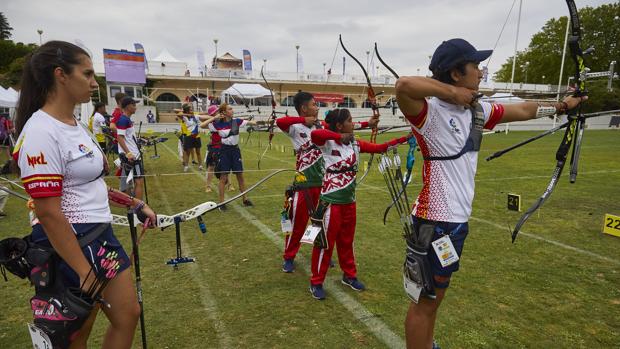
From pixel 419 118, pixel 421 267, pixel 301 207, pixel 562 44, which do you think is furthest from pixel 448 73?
pixel 562 44

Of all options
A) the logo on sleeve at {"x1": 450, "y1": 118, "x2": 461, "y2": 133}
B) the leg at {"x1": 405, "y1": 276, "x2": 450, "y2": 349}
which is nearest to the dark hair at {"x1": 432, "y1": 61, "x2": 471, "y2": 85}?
the logo on sleeve at {"x1": 450, "y1": 118, "x2": 461, "y2": 133}

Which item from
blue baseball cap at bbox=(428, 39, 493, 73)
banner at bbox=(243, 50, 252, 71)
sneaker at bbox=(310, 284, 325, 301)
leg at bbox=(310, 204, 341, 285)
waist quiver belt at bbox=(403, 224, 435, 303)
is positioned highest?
banner at bbox=(243, 50, 252, 71)

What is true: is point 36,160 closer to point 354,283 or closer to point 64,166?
point 64,166

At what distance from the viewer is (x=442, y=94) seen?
79.0 inches

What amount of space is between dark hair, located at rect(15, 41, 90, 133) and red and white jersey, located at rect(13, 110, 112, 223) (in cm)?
13

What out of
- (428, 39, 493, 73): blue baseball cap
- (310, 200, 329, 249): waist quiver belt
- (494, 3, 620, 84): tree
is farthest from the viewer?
(494, 3, 620, 84): tree

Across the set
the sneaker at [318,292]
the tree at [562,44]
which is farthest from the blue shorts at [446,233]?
the tree at [562,44]

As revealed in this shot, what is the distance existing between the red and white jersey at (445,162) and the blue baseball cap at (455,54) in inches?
8.5

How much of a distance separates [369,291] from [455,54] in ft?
8.68

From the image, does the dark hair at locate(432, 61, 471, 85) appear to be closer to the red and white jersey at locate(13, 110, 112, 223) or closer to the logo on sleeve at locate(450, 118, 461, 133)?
the logo on sleeve at locate(450, 118, 461, 133)

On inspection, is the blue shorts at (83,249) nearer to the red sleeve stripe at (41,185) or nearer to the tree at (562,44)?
the red sleeve stripe at (41,185)

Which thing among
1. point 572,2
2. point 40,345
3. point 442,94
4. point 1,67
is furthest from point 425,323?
point 1,67

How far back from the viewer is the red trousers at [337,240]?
3.73 meters

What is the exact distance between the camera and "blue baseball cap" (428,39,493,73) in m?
2.06
